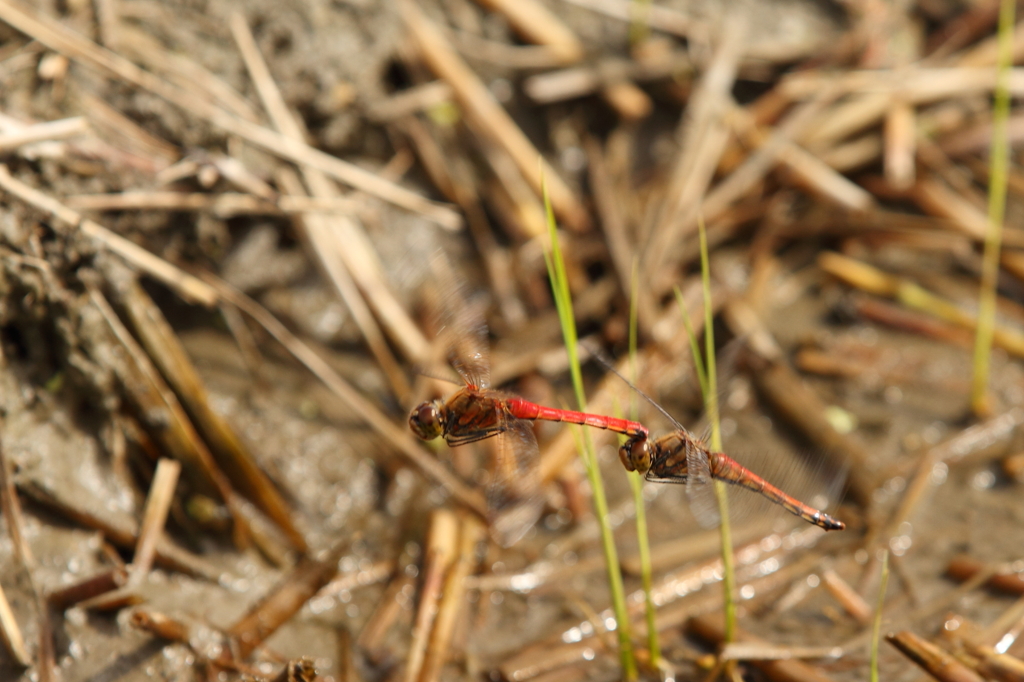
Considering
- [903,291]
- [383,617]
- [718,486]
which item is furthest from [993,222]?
[383,617]

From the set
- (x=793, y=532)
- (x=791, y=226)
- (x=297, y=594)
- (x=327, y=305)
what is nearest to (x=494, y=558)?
(x=297, y=594)

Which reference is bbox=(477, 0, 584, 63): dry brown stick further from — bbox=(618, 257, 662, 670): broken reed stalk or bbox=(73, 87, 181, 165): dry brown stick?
bbox=(618, 257, 662, 670): broken reed stalk

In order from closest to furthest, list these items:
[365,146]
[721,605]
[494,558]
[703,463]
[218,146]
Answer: [703,463] < [721,605] < [494,558] < [218,146] < [365,146]

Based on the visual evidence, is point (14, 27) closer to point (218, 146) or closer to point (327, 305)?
point (218, 146)

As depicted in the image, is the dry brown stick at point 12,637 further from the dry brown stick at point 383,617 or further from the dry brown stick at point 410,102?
the dry brown stick at point 410,102

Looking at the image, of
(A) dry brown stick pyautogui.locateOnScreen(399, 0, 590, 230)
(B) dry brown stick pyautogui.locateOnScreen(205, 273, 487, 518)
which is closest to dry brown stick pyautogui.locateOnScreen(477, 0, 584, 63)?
(A) dry brown stick pyautogui.locateOnScreen(399, 0, 590, 230)

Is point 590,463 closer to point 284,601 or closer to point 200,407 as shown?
point 284,601
